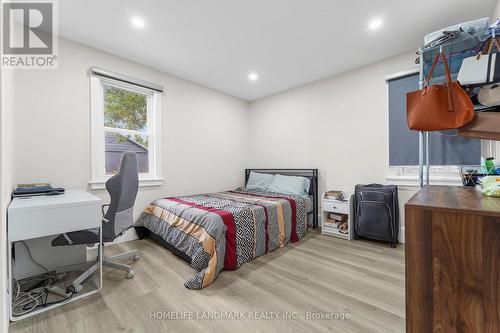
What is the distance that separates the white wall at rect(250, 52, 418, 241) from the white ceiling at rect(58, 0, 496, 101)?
29 cm

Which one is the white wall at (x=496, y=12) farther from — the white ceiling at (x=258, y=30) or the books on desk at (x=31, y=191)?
the books on desk at (x=31, y=191)

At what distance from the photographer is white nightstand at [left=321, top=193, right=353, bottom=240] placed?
9.70 feet

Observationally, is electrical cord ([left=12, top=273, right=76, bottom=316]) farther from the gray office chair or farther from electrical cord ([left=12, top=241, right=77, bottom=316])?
the gray office chair

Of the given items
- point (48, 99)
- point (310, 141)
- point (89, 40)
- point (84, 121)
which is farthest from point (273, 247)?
point (89, 40)

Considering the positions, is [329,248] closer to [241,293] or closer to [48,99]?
[241,293]

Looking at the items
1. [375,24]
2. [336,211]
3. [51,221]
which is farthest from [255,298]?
[375,24]

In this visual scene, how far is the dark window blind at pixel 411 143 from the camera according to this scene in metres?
2.38

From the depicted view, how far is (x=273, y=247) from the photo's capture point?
2.58 m

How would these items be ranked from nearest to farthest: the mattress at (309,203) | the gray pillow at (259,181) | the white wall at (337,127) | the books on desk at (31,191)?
1. the books on desk at (31,191)
2. the white wall at (337,127)
3. the mattress at (309,203)
4. the gray pillow at (259,181)

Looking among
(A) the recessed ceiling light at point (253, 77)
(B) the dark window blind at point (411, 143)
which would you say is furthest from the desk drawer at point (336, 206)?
(A) the recessed ceiling light at point (253, 77)

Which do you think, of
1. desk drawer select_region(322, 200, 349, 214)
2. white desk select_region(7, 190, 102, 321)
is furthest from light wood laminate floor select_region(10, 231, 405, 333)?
desk drawer select_region(322, 200, 349, 214)

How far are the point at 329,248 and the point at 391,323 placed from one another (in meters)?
1.28

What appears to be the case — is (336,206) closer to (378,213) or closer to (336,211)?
(336,211)

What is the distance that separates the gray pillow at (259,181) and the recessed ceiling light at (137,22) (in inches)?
109
